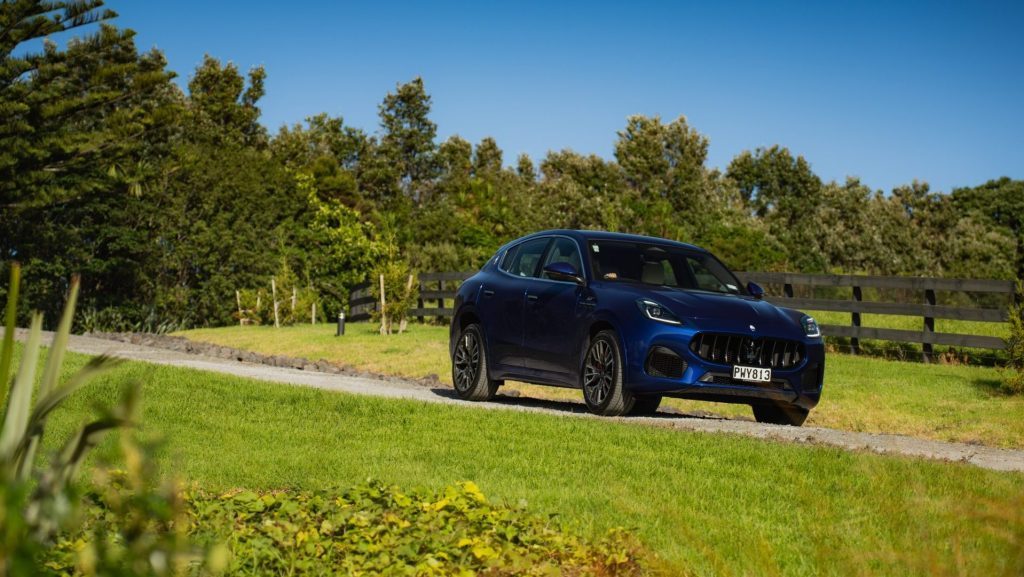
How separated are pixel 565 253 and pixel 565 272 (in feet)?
2.83

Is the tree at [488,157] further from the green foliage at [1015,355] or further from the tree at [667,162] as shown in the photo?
the green foliage at [1015,355]

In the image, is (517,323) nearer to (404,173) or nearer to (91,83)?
(91,83)

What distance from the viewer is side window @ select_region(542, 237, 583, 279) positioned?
12.4 metres

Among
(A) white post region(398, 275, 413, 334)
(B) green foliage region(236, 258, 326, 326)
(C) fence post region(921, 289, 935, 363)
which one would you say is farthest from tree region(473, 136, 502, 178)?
(C) fence post region(921, 289, 935, 363)

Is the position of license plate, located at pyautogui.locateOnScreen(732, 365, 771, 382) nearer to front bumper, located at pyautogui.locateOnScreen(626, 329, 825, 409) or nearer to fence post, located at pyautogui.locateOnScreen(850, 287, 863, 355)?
front bumper, located at pyautogui.locateOnScreen(626, 329, 825, 409)

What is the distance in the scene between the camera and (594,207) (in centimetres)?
7219

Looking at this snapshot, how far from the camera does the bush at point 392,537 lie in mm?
5340

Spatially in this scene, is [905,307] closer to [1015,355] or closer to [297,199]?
[1015,355]

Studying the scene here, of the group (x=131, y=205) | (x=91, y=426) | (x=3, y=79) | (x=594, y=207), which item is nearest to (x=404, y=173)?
(x=594, y=207)

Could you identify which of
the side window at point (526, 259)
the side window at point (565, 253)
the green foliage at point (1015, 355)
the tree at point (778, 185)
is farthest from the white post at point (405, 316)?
the tree at point (778, 185)

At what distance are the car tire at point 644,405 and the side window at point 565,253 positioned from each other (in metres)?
1.47

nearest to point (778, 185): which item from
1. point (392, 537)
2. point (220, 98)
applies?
point (220, 98)

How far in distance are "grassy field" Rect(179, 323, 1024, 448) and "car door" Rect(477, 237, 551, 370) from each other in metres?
3.97

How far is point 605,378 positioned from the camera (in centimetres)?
1158
